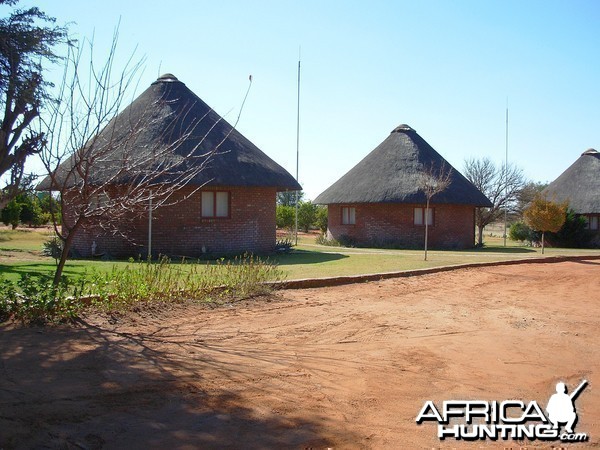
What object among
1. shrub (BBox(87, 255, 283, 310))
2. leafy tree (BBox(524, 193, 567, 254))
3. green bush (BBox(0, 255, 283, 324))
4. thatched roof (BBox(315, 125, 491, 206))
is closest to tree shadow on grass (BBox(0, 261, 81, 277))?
green bush (BBox(0, 255, 283, 324))

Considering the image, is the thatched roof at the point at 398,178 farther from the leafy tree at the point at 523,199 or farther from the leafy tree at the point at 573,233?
the leafy tree at the point at 523,199

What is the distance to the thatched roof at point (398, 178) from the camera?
2623 centimetres

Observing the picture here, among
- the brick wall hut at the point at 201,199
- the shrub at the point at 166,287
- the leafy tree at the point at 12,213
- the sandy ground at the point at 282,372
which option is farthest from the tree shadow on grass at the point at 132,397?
the leafy tree at the point at 12,213

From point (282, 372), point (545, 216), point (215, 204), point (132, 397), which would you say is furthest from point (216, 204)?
point (132, 397)

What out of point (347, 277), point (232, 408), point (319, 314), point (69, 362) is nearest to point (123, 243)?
point (347, 277)

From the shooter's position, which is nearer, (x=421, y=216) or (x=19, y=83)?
(x=19, y=83)

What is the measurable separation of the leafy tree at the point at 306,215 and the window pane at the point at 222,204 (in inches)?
953

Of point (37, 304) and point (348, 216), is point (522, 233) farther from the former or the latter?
point (37, 304)

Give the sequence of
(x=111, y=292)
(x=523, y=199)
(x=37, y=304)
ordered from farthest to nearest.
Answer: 1. (x=523, y=199)
2. (x=111, y=292)
3. (x=37, y=304)

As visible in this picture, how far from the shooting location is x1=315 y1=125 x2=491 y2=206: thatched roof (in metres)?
26.2

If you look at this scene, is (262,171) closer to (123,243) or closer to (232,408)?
(123,243)

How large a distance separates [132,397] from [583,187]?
34656mm

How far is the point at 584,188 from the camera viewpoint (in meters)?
34.2

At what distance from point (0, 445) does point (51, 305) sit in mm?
3484
